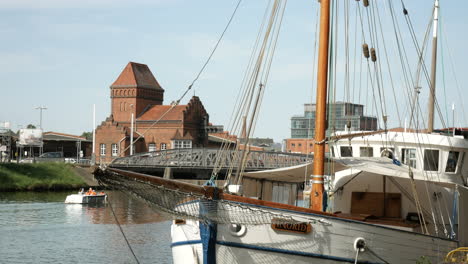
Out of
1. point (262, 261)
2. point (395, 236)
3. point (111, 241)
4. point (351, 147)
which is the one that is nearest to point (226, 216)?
point (262, 261)

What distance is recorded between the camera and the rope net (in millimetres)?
14859

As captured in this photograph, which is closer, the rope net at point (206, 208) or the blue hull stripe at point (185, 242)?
the rope net at point (206, 208)

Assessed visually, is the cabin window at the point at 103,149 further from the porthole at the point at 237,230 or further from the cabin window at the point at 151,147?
the porthole at the point at 237,230

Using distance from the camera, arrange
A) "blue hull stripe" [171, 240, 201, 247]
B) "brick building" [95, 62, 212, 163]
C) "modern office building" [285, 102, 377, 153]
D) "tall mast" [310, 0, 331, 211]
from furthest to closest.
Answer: "modern office building" [285, 102, 377, 153] < "brick building" [95, 62, 212, 163] < "blue hull stripe" [171, 240, 201, 247] < "tall mast" [310, 0, 331, 211]

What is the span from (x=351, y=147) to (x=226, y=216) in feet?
22.3

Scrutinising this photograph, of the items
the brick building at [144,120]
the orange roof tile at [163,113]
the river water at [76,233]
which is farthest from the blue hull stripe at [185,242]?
the orange roof tile at [163,113]

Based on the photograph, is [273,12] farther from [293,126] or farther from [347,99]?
[293,126]

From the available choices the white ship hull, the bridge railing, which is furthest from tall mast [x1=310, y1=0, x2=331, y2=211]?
the bridge railing

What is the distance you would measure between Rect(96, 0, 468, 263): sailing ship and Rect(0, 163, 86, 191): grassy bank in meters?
50.3

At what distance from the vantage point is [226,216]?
14930 millimetres

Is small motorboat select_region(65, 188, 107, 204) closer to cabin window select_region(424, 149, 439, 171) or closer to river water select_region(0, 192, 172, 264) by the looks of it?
river water select_region(0, 192, 172, 264)

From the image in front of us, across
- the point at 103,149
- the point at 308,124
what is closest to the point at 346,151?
the point at 103,149

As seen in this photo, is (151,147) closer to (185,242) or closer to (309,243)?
(185,242)

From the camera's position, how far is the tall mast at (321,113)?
53.3 feet
